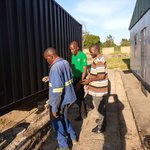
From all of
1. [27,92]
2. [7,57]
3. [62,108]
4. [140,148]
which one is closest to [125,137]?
[140,148]

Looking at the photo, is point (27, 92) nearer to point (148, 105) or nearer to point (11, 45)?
point (11, 45)

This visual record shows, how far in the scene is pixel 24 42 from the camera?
18.0 ft

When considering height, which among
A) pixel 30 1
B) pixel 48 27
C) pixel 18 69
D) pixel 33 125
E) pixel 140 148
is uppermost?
pixel 30 1

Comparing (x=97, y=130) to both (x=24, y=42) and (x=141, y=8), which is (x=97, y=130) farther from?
(x=141, y=8)

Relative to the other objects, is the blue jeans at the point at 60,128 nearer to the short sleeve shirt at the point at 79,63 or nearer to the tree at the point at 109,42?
the short sleeve shirt at the point at 79,63

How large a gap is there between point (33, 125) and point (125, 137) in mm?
1907

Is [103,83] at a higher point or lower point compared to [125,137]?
higher

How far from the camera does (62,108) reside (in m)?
4.55

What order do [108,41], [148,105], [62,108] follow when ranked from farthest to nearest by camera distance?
[108,41] → [148,105] → [62,108]

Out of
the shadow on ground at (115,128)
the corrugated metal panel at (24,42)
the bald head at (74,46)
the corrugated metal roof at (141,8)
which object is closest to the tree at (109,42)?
the corrugated metal roof at (141,8)

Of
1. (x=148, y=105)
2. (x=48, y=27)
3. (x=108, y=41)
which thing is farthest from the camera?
(x=108, y=41)

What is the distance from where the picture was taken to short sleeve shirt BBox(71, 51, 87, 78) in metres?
6.30

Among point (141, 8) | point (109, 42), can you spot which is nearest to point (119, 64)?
point (141, 8)

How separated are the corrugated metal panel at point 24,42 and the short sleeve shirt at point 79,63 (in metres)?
0.90
